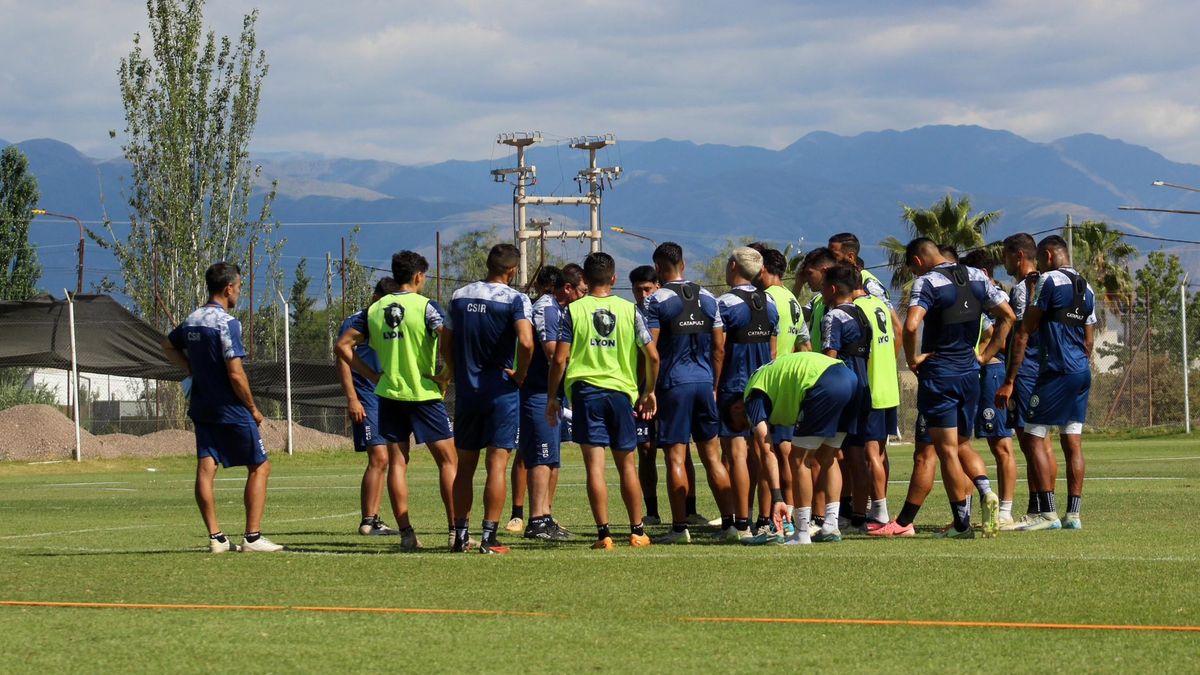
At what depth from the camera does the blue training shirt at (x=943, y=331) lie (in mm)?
11930

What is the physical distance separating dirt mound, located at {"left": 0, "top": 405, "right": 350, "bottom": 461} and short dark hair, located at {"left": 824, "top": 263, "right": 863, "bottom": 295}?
22.4 metres

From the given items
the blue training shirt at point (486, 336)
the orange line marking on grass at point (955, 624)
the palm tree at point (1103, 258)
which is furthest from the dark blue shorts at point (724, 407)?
the palm tree at point (1103, 258)

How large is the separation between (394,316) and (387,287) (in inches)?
44.4

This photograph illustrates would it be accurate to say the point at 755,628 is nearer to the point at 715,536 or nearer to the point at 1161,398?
the point at 715,536

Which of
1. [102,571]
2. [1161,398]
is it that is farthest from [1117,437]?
[102,571]

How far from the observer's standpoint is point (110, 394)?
34781mm

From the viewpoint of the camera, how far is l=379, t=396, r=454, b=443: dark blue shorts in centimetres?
1141

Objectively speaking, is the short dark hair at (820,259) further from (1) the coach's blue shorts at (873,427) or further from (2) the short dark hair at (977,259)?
(1) the coach's blue shorts at (873,427)

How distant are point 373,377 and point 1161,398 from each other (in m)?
29.7

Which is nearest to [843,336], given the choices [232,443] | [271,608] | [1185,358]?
[232,443]

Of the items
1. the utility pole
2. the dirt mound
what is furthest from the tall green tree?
the utility pole

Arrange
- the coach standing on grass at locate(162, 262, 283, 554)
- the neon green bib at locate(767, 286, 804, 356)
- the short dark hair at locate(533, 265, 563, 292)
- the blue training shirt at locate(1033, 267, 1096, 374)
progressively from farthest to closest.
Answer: the short dark hair at locate(533, 265, 563, 292), the neon green bib at locate(767, 286, 804, 356), the blue training shirt at locate(1033, 267, 1096, 374), the coach standing on grass at locate(162, 262, 283, 554)

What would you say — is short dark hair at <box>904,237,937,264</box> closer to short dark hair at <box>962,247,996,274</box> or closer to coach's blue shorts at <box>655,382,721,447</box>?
short dark hair at <box>962,247,996,274</box>

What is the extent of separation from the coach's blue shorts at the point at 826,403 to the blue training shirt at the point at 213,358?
153 inches
